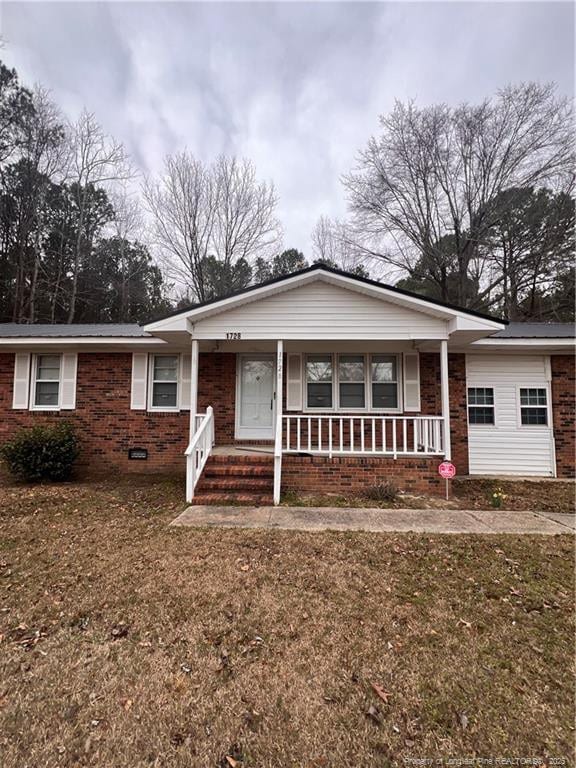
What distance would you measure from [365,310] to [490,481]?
481 centimetres

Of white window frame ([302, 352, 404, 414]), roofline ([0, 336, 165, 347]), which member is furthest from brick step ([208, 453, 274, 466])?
roofline ([0, 336, 165, 347])

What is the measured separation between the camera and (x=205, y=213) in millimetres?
20109

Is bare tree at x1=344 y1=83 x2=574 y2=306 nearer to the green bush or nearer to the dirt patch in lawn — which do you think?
the dirt patch in lawn

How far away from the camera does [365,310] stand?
23.2ft

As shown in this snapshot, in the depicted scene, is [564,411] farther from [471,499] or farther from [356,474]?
[356,474]

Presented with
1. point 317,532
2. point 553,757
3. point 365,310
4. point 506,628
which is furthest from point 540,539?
point 365,310

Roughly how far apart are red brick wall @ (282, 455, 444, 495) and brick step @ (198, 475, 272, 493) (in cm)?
42

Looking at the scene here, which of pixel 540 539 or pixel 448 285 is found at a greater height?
pixel 448 285

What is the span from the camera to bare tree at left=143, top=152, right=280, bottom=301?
63.9ft

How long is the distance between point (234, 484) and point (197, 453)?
928 millimetres

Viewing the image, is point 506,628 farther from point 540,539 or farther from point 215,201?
point 215,201

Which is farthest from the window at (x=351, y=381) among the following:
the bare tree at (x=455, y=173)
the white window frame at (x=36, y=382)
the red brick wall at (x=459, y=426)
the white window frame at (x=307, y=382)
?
the bare tree at (x=455, y=173)

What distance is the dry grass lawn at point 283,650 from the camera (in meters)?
1.88

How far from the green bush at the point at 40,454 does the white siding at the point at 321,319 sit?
3975 mm
